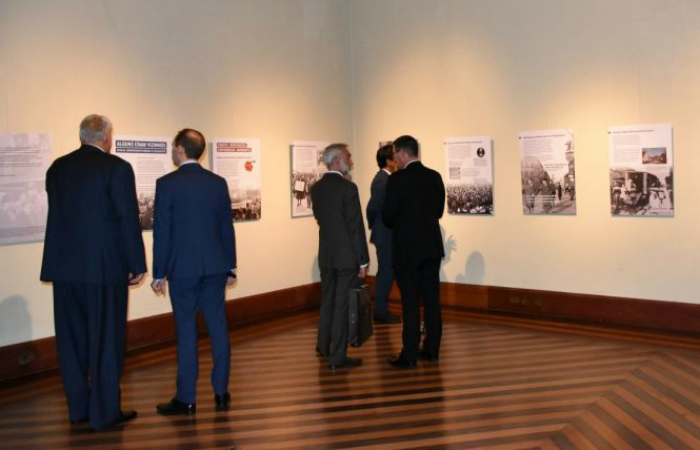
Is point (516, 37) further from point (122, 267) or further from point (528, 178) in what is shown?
point (122, 267)

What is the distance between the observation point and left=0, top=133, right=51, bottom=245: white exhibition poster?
614 centimetres

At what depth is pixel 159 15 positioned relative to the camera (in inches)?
295

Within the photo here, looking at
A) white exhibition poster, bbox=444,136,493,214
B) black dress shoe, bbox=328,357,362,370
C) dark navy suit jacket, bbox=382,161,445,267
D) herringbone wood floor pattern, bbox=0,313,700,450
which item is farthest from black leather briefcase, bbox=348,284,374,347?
white exhibition poster, bbox=444,136,493,214

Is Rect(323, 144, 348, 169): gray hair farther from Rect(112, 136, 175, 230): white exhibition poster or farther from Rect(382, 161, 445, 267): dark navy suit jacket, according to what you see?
Rect(112, 136, 175, 230): white exhibition poster

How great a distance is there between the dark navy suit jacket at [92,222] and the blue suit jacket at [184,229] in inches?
6.2

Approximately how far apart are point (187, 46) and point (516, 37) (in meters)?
3.83

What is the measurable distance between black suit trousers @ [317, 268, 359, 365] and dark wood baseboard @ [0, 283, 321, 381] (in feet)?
6.77

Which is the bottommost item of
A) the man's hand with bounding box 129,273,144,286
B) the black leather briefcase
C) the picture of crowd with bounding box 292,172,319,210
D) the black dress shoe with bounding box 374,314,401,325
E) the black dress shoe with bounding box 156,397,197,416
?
the black dress shoe with bounding box 156,397,197,416

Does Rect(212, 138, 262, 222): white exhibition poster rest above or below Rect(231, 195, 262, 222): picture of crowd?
above

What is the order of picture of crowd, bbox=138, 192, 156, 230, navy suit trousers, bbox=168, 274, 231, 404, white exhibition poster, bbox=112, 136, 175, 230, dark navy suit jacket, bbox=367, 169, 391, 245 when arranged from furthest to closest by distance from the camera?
1. dark navy suit jacket, bbox=367, 169, 391, 245
2. picture of crowd, bbox=138, 192, 156, 230
3. white exhibition poster, bbox=112, 136, 175, 230
4. navy suit trousers, bbox=168, 274, 231, 404

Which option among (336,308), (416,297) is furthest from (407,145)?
(336,308)

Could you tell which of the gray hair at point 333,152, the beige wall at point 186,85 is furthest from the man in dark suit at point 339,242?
the beige wall at point 186,85

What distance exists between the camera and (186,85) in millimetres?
7805

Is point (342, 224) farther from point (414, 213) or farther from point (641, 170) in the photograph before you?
point (641, 170)
